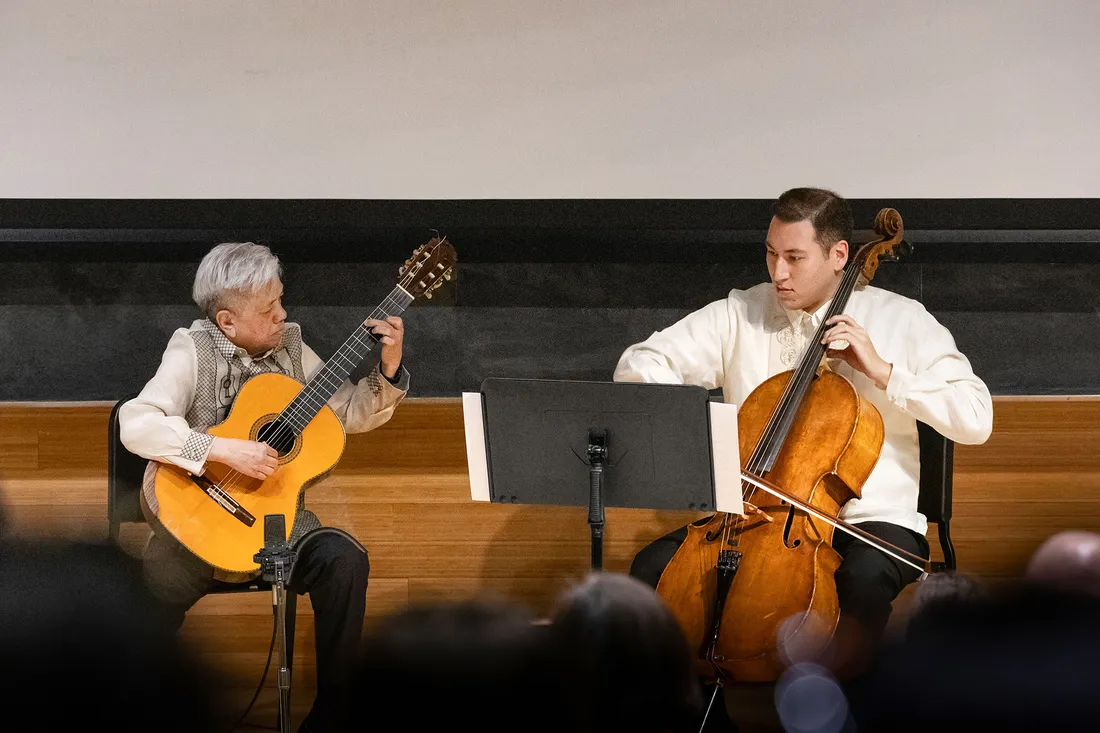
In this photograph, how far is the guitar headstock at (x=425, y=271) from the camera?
284cm

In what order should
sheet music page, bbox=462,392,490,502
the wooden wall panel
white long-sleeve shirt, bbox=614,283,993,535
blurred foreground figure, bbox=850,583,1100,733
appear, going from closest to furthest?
blurred foreground figure, bbox=850,583,1100,733 → sheet music page, bbox=462,392,490,502 → white long-sleeve shirt, bbox=614,283,993,535 → the wooden wall panel

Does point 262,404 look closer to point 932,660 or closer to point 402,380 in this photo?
point 402,380

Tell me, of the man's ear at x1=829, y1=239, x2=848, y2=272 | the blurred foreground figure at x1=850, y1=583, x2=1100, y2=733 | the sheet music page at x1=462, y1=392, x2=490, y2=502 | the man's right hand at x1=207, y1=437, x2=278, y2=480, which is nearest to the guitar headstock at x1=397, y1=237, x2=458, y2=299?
the man's right hand at x1=207, y1=437, x2=278, y2=480

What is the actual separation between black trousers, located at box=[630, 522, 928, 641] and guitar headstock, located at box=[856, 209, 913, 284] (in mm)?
Answer: 564

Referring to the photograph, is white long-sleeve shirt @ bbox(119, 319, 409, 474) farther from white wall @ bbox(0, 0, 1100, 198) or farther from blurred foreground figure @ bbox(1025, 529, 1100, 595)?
blurred foreground figure @ bbox(1025, 529, 1100, 595)

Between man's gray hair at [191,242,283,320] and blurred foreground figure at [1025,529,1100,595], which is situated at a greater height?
man's gray hair at [191,242,283,320]

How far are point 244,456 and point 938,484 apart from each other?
1547mm

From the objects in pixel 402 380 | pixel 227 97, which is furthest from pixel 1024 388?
pixel 227 97

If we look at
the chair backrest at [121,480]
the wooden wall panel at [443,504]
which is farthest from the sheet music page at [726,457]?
the chair backrest at [121,480]

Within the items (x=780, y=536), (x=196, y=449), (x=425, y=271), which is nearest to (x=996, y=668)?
(x=780, y=536)

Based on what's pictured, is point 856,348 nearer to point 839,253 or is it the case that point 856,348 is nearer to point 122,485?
point 839,253

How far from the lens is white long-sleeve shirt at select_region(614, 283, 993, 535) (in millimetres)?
2486

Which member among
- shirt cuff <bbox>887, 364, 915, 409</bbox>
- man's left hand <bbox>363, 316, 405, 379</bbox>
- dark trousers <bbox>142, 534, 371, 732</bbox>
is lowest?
dark trousers <bbox>142, 534, 371, 732</bbox>

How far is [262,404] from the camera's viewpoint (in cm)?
271
